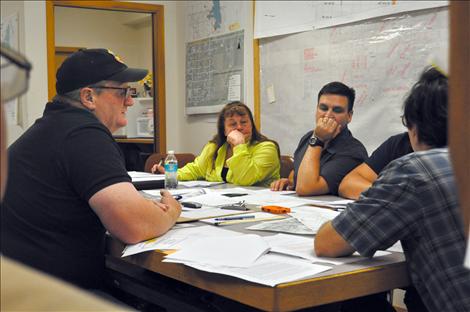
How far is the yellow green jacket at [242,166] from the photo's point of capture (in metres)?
2.95

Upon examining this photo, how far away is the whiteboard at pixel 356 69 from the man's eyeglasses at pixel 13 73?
8.14 feet

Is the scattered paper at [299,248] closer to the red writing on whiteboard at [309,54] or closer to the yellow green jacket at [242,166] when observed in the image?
the yellow green jacket at [242,166]

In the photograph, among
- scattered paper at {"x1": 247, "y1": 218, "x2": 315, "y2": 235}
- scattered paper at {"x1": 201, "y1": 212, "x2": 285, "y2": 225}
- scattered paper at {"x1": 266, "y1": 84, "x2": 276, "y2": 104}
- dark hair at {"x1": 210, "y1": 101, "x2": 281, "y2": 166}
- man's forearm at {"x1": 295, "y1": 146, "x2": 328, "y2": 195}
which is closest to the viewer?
scattered paper at {"x1": 247, "y1": 218, "x2": 315, "y2": 235}

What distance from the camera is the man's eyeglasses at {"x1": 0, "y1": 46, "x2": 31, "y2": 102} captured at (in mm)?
341

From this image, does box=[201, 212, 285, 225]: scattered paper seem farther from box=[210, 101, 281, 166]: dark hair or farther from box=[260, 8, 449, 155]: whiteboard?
box=[210, 101, 281, 166]: dark hair

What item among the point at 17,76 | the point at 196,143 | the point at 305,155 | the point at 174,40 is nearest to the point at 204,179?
the point at 305,155

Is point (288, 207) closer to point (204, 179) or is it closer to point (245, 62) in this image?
point (204, 179)

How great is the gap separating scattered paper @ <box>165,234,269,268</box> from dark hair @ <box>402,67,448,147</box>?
420 millimetres

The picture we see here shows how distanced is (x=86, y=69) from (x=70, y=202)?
377mm

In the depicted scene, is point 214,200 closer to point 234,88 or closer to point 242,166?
point 242,166

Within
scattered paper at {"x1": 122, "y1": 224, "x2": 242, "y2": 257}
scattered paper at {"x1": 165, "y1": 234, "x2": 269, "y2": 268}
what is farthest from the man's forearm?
scattered paper at {"x1": 165, "y1": 234, "x2": 269, "y2": 268}

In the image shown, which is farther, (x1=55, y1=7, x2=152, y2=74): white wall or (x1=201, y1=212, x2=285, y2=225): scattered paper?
(x1=55, y1=7, x2=152, y2=74): white wall

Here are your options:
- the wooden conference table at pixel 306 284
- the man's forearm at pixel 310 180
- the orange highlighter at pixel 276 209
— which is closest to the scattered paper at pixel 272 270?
the wooden conference table at pixel 306 284

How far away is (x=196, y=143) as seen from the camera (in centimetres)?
475
